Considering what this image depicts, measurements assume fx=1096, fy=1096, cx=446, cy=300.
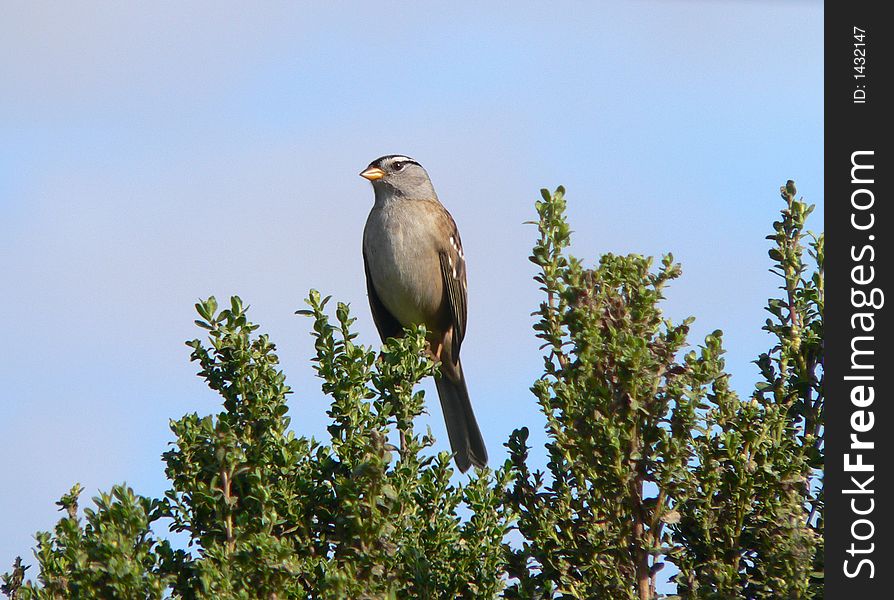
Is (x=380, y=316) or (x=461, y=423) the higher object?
(x=380, y=316)

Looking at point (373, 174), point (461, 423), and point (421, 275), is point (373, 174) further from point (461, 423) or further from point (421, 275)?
point (461, 423)

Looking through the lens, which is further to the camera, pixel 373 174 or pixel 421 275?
pixel 373 174

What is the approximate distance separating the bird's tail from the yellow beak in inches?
66.3

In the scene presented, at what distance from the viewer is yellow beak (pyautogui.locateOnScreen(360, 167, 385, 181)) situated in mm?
8984

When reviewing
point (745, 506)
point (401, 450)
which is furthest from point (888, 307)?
point (401, 450)

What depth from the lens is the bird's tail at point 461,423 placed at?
838cm

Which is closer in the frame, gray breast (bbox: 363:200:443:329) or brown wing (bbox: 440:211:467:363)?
gray breast (bbox: 363:200:443:329)

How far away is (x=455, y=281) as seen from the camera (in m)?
8.77

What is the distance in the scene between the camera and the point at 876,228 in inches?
185

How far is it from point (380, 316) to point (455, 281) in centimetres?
73

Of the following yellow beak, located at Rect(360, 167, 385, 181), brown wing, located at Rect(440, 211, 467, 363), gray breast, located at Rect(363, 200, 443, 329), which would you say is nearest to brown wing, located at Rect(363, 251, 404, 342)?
gray breast, located at Rect(363, 200, 443, 329)

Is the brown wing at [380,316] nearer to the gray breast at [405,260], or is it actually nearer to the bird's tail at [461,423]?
the gray breast at [405,260]

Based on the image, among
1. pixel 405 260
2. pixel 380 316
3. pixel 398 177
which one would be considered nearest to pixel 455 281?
pixel 405 260

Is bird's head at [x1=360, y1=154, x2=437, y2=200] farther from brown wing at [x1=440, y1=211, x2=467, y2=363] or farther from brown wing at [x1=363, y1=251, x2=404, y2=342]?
brown wing at [x1=363, y1=251, x2=404, y2=342]
